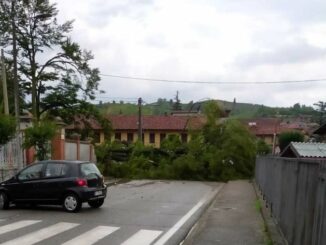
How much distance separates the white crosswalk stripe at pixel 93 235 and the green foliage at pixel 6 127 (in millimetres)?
12320

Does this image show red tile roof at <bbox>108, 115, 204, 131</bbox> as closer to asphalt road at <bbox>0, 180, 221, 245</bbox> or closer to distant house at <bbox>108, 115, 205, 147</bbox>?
distant house at <bbox>108, 115, 205, 147</bbox>

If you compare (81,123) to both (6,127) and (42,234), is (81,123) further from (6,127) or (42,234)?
(42,234)

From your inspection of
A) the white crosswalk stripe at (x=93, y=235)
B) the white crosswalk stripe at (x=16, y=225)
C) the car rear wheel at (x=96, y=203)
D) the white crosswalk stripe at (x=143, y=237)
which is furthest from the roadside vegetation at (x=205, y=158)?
the white crosswalk stripe at (x=143, y=237)

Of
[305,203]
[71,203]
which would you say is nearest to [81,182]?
[71,203]

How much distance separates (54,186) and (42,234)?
15.0 feet

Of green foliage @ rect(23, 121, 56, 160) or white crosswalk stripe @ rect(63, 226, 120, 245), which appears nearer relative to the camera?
white crosswalk stripe @ rect(63, 226, 120, 245)

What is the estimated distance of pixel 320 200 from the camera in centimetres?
616

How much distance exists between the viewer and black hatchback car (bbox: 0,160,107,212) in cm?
1572

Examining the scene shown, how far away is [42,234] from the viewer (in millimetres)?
11312

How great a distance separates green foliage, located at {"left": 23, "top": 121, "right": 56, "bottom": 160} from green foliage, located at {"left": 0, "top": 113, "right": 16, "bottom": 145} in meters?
1.72

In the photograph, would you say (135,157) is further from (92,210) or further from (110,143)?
(92,210)

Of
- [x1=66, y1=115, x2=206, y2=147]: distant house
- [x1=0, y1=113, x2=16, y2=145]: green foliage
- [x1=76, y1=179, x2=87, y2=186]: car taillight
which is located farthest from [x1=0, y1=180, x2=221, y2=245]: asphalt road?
[x1=66, y1=115, x2=206, y2=147]: distant house

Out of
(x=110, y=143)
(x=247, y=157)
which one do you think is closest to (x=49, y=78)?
(x=110, y=143)

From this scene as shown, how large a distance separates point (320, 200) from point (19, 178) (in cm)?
1193
